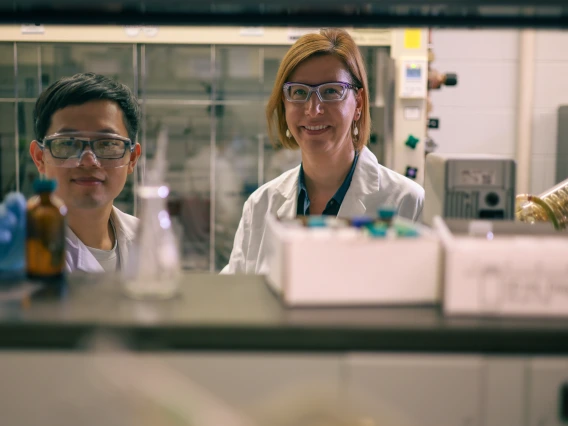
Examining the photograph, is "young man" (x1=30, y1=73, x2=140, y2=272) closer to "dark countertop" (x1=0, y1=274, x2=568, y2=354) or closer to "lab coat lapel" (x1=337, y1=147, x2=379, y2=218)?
"lab coat lapel" (x1=337, y1=147, x2=379, y2=218)

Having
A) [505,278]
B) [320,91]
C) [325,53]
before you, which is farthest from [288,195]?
[505,278]

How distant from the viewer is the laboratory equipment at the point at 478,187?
133 cm

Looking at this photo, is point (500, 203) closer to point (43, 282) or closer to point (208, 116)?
point (43, 282)

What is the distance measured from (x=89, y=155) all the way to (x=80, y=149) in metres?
0.04

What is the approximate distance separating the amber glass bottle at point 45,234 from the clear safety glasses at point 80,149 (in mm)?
756

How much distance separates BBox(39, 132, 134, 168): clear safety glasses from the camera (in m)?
1.96

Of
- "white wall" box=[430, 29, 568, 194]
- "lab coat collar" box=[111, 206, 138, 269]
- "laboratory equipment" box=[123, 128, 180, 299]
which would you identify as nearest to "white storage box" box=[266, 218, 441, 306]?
"laboratory equipment" box=[123, 128, 180, 299]

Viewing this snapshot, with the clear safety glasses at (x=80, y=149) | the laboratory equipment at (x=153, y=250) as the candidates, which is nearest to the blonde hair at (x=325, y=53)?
the clear safety glasses at (x=80, y=149)

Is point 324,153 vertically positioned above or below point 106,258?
above

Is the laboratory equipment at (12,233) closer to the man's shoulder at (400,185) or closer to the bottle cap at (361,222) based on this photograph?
the bottle cap at (361,222)

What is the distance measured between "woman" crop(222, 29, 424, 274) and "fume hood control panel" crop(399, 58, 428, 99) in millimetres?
1257

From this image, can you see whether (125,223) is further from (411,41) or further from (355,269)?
(411,41)

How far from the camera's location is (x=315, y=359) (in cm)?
104

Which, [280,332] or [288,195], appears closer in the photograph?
[280,332]
